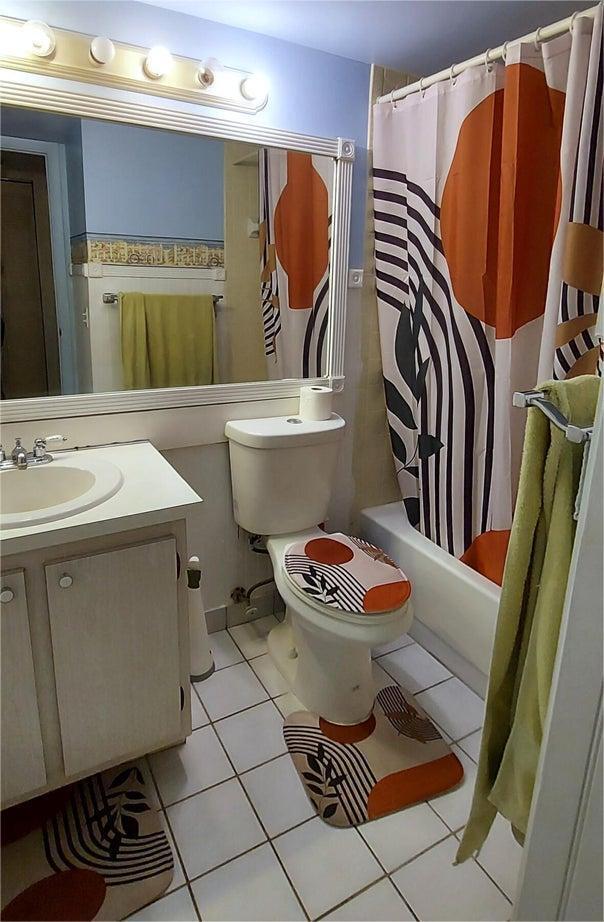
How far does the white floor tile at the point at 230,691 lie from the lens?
177 cm

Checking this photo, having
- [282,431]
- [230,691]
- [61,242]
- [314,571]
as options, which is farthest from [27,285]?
[230,691]

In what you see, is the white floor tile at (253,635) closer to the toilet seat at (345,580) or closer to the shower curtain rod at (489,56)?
the toilet seat at (345,580)

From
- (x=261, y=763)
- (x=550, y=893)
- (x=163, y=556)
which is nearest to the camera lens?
(x=550, y=893)

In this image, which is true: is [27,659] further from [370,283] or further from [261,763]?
[370,283]

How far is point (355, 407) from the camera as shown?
7.20 feet

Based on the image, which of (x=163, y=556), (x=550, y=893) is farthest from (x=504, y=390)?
(x=550, y=893)

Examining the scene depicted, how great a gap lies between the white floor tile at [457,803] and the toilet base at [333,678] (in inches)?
12.6

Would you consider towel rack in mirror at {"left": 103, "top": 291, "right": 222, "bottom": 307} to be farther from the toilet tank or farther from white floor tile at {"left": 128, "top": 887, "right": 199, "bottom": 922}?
white floor tile at {"left": 128, "top": 887, "right": 199, "bottom": 922}

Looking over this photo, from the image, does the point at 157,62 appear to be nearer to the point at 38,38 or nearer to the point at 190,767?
the point at 38,38

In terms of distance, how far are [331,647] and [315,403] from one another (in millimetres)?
796

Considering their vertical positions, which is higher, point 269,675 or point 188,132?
point 188,132

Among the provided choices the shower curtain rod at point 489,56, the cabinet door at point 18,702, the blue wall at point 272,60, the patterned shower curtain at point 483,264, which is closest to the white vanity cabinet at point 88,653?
the cabinet door at point 18,702

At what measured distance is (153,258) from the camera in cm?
170

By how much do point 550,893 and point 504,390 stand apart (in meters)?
1.19
